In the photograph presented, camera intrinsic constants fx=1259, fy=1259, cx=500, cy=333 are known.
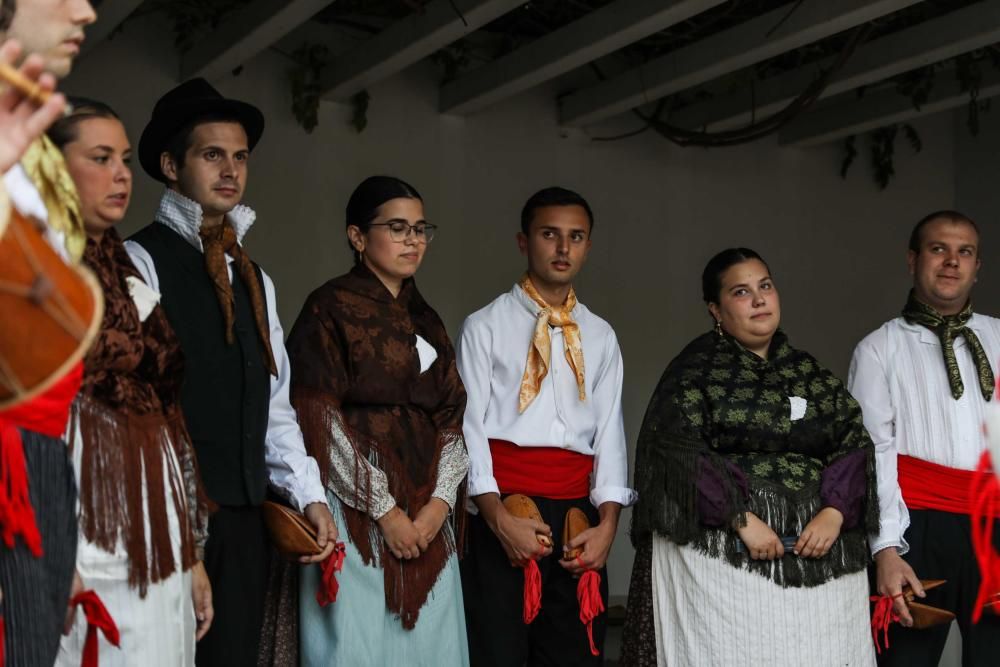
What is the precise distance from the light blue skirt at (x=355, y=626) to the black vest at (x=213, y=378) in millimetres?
365

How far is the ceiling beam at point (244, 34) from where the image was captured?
14.8 feet

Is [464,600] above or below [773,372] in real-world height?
below

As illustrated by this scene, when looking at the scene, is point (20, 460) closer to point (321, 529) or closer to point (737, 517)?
point (321, 529)

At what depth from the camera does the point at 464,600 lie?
3627mm

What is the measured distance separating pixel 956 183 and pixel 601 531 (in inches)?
178

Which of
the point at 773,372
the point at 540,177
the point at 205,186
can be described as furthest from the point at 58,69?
the point at 540,177

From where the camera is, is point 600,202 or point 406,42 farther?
point 600,202

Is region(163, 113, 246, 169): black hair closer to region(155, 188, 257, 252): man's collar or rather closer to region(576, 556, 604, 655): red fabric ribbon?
region(155, 188, 257, 252): man's collar

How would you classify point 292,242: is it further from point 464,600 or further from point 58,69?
point 58,69

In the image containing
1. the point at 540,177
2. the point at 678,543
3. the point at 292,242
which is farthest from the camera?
the point at 540,177

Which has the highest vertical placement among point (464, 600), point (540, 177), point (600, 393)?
point (540, 177)

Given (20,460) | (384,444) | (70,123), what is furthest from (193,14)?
(20,460)

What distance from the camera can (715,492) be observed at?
338cm

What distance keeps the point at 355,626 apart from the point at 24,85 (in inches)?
70.9
